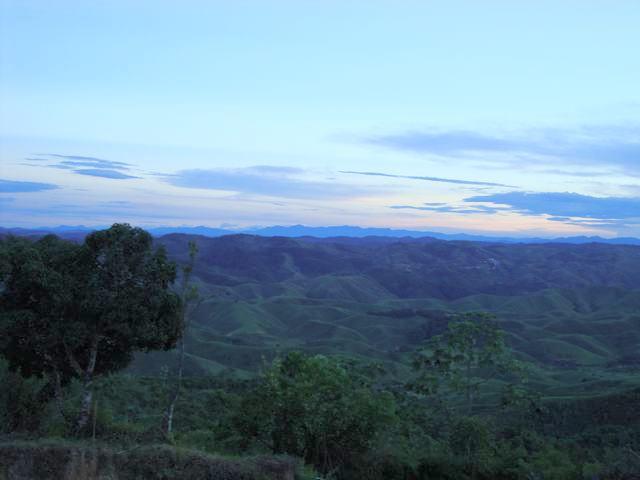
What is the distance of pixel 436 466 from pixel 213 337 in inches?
2409

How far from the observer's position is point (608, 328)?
281 feet

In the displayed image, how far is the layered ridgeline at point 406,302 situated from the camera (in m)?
65.9

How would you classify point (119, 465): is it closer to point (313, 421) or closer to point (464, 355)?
point (313, 421)

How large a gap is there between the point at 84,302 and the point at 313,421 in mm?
6514

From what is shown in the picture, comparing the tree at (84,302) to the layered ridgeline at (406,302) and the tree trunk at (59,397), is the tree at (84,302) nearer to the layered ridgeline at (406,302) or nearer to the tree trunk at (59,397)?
the tree trunk at (59,397)

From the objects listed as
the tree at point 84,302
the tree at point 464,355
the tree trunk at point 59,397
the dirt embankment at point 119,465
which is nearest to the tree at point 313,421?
the dirt embankment at point 119,465

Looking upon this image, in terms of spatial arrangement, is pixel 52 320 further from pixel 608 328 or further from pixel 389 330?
Answer: pixel 608 328

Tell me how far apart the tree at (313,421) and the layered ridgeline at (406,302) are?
2662mm

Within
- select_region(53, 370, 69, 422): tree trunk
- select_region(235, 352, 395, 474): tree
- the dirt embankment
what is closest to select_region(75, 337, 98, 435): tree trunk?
select_region(53, 370, 69, 422): tree trunk

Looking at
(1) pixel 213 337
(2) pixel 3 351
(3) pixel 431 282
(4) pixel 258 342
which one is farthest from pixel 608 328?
(2) pixel 3 351

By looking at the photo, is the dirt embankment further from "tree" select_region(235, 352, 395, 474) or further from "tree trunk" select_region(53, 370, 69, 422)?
"tree trunk" select_region(53, 370, 69, 422)

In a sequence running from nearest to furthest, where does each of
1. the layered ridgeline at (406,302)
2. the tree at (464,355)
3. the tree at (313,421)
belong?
the tree at (313,421), the tree at (464,355), the layered ridgeline at (406,302)

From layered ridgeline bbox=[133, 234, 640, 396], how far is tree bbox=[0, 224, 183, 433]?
257cm

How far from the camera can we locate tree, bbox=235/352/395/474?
15125 mm
